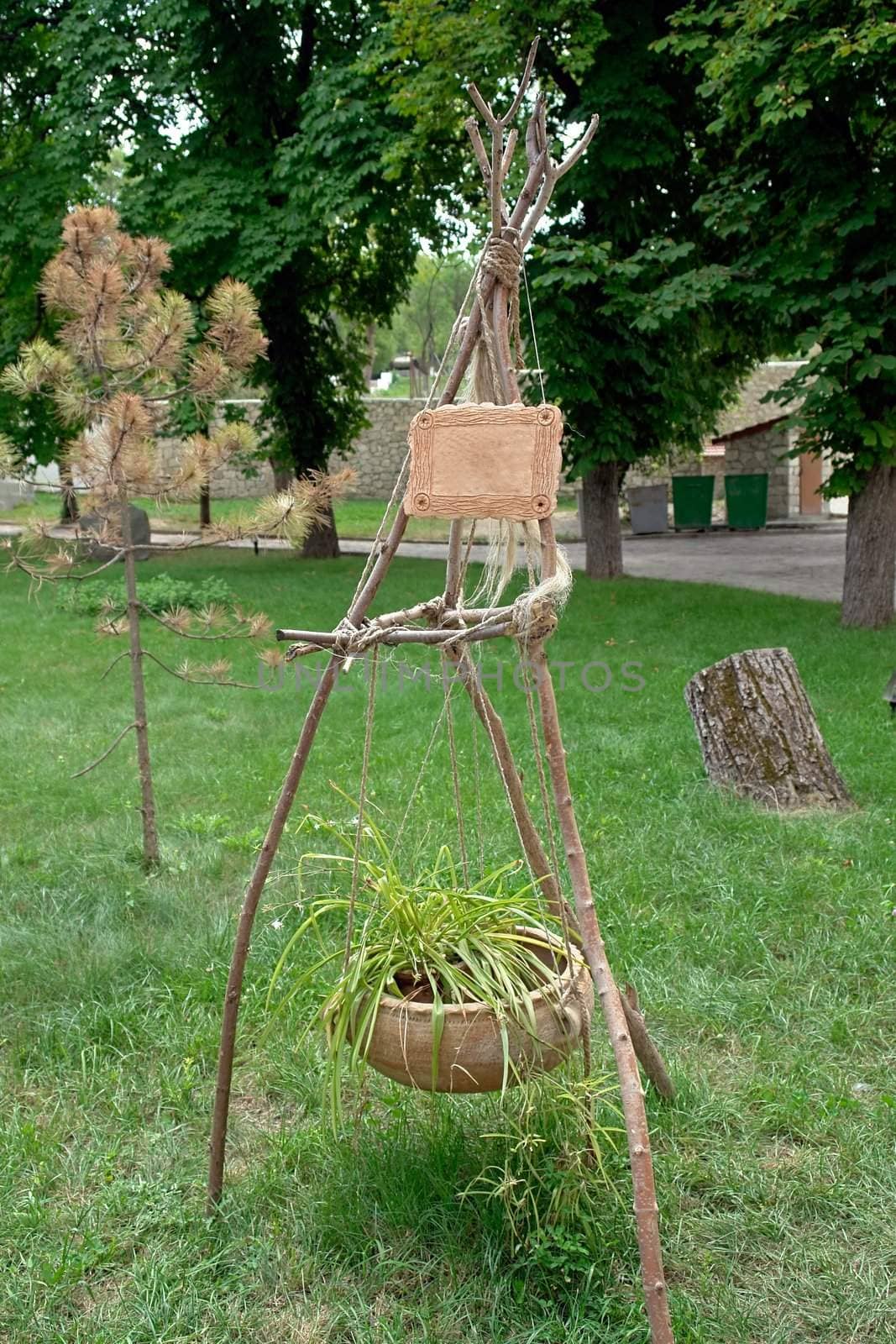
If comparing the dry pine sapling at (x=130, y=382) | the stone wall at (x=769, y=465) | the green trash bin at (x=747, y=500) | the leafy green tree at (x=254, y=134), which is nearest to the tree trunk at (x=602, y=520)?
the leafy green tree at (x=254, y=134)

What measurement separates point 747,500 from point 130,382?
18194mm

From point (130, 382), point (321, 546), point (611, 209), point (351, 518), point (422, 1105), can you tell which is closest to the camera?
point (422, 1105)

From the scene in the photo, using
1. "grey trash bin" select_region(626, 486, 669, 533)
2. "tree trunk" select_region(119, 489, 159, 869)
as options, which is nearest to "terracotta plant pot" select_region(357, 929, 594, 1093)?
"tree trunk" select_region(119, 489, 159, 869)

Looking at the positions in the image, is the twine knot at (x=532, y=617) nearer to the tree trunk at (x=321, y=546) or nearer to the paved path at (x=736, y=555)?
the paved path at (x=736, y=555)

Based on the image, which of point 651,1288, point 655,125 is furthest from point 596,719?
point 655,125

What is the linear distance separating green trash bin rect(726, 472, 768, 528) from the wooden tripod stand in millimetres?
19337

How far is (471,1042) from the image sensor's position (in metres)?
2.15

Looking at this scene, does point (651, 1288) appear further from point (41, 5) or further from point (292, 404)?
point (41, 5)

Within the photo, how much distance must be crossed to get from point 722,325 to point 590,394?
2.03 m

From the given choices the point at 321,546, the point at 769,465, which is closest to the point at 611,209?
the point at 321,546

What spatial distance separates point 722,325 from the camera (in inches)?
436

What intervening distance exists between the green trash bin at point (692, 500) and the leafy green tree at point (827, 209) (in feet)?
39.6

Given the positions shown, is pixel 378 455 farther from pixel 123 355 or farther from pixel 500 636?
pixel 500 636

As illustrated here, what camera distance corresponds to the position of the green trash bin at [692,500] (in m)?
21.2
